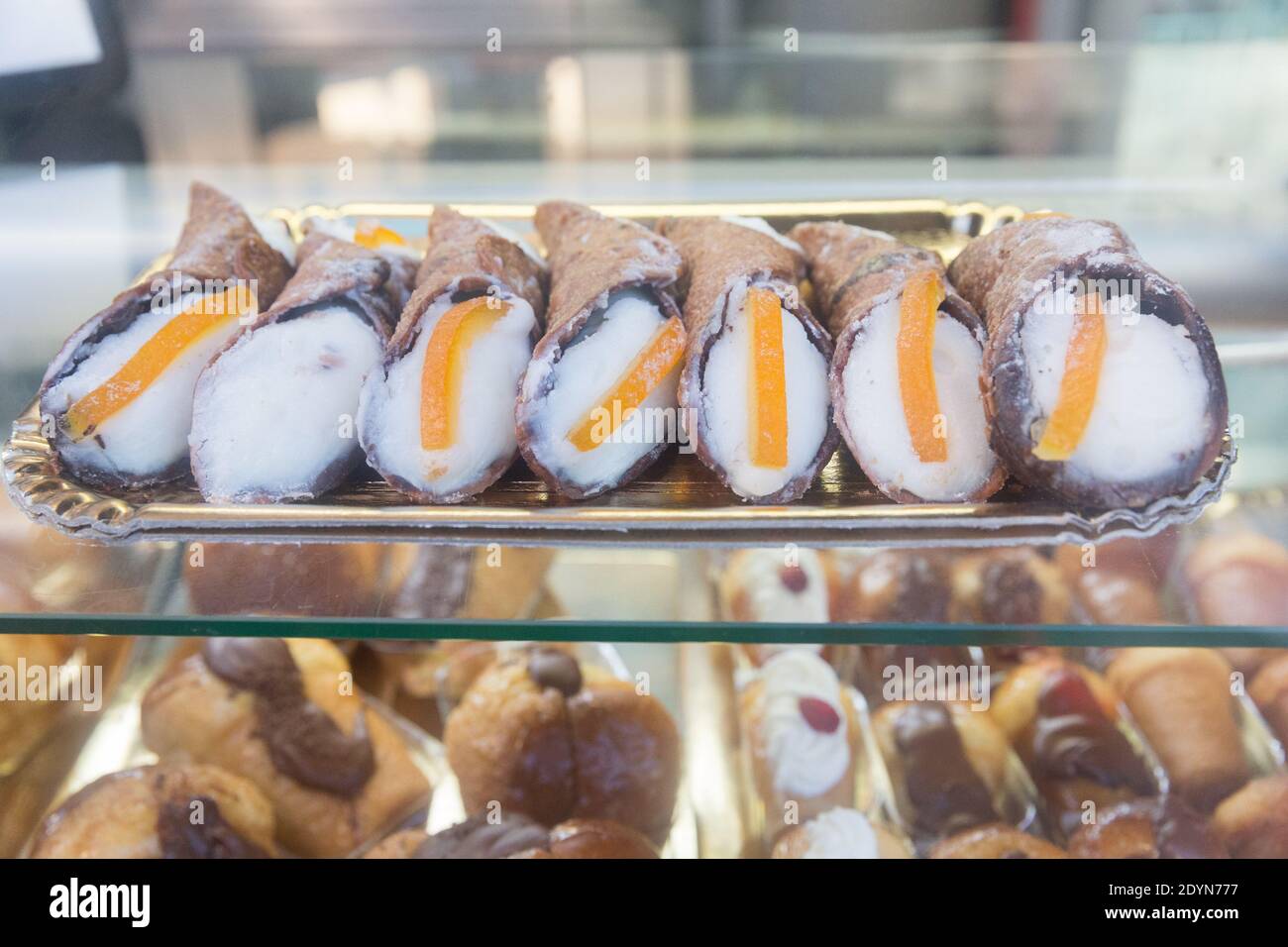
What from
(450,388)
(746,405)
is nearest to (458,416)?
(450,388)

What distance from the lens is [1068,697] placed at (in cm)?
119

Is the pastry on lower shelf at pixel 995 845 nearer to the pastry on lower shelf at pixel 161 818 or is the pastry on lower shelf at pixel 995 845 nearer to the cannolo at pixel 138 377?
the pastry on lower shelf at pixel 161 818

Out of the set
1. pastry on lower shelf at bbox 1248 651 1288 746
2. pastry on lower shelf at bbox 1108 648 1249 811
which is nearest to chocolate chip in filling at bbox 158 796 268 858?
pastry on lower shelf at bbox 1108 648 1249 811

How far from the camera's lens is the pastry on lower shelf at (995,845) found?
42.3 inches

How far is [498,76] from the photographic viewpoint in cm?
236

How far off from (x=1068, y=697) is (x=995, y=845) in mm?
220

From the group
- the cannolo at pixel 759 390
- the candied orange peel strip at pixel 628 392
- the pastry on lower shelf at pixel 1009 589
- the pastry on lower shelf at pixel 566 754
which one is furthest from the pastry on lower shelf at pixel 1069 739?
the candied orange peel strip at pixel 628 392

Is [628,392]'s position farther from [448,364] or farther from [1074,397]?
[1074,397]

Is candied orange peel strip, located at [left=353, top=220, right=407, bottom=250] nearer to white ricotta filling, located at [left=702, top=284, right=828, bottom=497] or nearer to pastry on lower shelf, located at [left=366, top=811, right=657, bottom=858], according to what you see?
white ricotta filling, located at [left=702, top=284, right=828, bottom=497]

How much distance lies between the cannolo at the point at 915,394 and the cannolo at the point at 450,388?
0.30 metres

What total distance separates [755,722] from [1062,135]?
1116 millimetres

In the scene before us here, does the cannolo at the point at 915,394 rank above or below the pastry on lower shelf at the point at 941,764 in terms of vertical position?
above

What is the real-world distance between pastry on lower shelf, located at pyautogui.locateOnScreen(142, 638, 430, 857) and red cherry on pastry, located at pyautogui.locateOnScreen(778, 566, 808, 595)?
0.51 m
